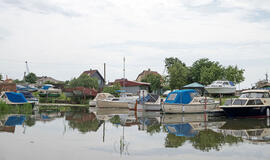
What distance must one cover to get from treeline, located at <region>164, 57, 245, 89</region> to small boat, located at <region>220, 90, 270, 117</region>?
21.4 meters

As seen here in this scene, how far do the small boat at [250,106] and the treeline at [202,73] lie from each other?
70.3ft

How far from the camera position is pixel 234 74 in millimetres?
49188

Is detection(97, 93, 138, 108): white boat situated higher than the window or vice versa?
the window

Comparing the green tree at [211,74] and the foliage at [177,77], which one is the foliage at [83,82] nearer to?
the foliage at [177,77]

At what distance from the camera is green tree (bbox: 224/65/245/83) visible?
161 feet

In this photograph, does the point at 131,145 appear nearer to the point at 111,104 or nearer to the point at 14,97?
Answer: the point at 14,97

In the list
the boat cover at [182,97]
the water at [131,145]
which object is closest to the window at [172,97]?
the boat cover at [182,97]

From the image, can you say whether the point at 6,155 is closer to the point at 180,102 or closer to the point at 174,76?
the point at 180,102

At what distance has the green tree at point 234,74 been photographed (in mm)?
48938

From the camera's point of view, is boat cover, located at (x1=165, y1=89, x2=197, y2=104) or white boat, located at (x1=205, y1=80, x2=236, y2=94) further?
white boat, located at (x1=205, y1=80, x2=236, y2=94)

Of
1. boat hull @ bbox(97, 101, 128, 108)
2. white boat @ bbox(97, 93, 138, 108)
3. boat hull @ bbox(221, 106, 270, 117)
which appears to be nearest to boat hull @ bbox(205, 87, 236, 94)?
white boat @ bbox(97, 93, 138, 108)

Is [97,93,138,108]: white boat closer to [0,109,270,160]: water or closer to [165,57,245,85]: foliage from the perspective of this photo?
[165,57,245,85]: foliage

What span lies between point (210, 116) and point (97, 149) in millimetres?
18169

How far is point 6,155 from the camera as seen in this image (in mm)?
10289
